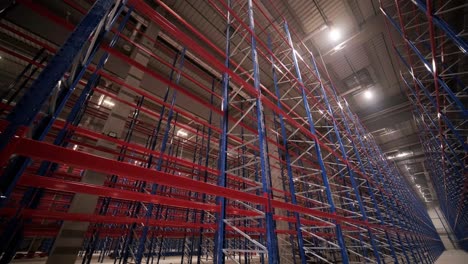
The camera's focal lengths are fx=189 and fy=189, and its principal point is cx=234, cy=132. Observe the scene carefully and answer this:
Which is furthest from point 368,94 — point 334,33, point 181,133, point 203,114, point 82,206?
point 82,206

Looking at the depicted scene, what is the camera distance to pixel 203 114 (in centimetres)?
1041

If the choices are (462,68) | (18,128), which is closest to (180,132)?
(18,128)

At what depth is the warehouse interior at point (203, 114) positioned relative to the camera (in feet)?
7.78

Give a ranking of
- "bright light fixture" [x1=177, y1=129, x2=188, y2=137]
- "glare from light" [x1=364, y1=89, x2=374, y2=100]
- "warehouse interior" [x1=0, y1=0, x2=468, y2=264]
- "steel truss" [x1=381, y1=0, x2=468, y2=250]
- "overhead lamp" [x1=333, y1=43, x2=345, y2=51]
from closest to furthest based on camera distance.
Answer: "warehouse interior" [x1=0, y1=0, x2=468, y2=264], "steel truss" [x1=381, y1=0, x2=468, y2=250], "overhead lamp" [x1=333, y1=43, x2=345, y2=51], "glare from light" [x1=364, y1=89, x2=374, y2=100], "bright light fixture" [x1=177, y1=129, x2=188, y2=137]

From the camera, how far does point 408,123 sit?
55.3 ft

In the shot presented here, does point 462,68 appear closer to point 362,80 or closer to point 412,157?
point 362,80

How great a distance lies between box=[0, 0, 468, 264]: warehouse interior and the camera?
2371mm

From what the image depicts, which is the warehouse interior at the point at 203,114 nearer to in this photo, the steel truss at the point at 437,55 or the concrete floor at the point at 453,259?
the steel truss at the point at 437,55

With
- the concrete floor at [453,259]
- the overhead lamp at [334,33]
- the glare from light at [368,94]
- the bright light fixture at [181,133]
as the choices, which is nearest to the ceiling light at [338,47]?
the overhead lamp at [334,33]

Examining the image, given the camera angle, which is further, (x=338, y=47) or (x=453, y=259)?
(x=453, y=259)

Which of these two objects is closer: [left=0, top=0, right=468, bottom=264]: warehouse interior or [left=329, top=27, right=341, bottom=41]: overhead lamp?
[left=0, top=0, right=468, bottom=264]: warehouse interior

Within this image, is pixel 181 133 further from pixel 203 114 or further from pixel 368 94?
pixel 368 94

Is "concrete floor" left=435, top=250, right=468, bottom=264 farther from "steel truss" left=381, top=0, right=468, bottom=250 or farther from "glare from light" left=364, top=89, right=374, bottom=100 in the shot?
"glare from light" left=364, top=89, right=374, bottom=100

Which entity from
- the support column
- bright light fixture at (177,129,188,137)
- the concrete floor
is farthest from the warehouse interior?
the concrete floor
